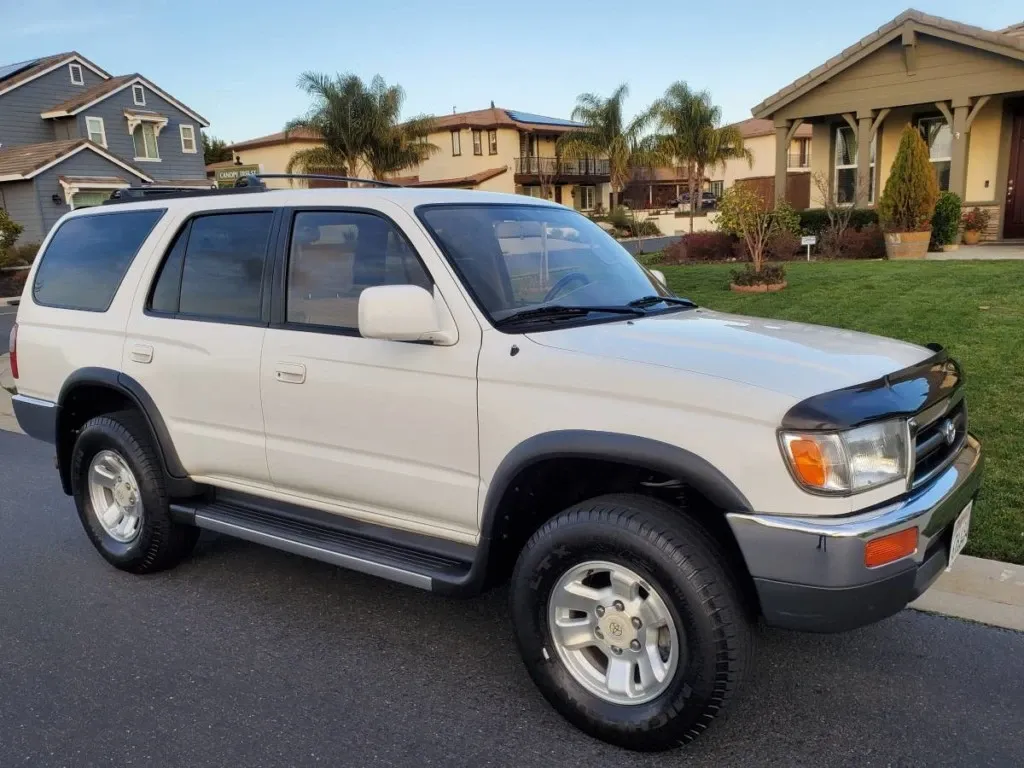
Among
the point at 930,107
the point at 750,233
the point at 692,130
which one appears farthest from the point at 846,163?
the point at 692,130

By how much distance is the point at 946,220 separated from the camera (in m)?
15.4

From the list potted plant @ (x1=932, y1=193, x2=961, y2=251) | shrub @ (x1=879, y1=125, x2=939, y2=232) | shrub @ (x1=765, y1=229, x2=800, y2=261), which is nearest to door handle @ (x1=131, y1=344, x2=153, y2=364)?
shrub @ (x1=765, y1=229, x2=800, y2=261)

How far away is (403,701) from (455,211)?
2060mm

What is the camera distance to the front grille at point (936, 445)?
2.85 metres

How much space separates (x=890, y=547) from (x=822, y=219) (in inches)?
655

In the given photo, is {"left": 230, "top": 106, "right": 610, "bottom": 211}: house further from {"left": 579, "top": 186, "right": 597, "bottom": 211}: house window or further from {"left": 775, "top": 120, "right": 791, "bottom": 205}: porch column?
{"left": 775, "top": 120, "right": 791, "bottom": 205}: porch column

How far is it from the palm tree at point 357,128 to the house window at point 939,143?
28704 millimetres

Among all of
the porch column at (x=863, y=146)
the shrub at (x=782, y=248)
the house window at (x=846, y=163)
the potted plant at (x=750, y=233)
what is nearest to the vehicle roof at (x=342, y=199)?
the potted plant at (x=750, y=233)

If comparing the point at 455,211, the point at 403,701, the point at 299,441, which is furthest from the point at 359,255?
the point at 403,701

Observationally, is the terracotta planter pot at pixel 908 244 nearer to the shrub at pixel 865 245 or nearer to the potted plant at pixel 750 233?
the shrub at pixel 865 245

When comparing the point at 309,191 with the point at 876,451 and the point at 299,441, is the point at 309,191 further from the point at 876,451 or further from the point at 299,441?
the point at 876,451

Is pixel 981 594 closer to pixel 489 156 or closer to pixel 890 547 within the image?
pixel 890 547

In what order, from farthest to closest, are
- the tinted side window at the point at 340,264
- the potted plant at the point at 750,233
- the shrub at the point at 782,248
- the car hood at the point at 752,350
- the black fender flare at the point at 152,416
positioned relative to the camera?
the shrub at the point at 782,248, the potted plant at the point at 750,233, the black fender flare at the point at 152,416, the tinted side window at the point at 340,264, the car hood at the point at 752,350

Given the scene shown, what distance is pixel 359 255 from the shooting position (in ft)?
12.2
